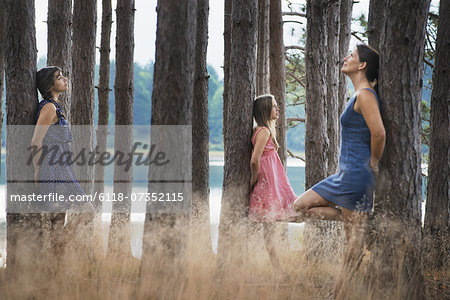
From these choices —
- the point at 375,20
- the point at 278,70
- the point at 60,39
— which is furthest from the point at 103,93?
the point at 375,20

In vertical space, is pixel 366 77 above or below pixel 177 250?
above

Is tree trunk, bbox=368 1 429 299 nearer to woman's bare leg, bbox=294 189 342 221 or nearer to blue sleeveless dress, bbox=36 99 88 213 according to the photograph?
woman's bare leg, bbox=294 189 342 221

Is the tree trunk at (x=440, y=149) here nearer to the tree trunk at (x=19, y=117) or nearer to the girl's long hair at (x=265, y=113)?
the girl's long hair at (x=265, y=113)

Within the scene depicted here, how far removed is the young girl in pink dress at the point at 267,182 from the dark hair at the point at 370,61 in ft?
4.28

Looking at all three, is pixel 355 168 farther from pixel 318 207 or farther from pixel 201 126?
pixel 201 126

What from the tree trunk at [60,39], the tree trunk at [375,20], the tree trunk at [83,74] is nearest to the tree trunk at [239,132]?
the tree trunk at [375,20]

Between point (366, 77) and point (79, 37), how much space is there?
461 cm

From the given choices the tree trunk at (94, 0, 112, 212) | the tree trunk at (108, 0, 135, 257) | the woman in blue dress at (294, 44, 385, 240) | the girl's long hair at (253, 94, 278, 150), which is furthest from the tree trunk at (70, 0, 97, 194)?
the woman in blue dress at (294, 44, 385, 240)

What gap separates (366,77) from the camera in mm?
4449

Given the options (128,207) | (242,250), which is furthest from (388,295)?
(128,207)

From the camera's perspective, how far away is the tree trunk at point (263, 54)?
8.80 m

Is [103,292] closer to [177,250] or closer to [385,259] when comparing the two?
[177,250]

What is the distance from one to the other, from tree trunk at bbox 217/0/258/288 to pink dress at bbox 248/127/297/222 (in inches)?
5.5

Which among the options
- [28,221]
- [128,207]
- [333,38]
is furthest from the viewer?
[333,38]
